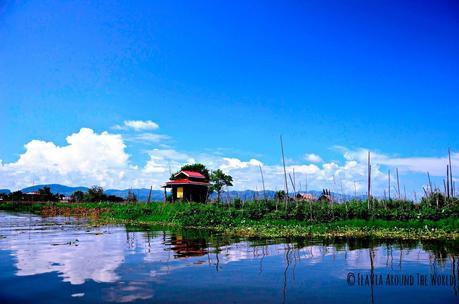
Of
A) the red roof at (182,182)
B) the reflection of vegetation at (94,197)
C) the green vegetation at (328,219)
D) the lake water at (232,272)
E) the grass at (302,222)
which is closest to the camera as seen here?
the lake water at (232,272)

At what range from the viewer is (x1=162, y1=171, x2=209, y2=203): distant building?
46.3m

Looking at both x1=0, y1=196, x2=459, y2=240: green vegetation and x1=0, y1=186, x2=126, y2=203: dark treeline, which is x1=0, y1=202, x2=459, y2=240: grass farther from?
x1=0, y1=186, x2=126, y2=203: dark treeline

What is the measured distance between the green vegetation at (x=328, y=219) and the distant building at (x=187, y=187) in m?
10.4

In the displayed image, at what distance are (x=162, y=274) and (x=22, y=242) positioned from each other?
1182 cm

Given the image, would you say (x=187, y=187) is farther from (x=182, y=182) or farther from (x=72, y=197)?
(x=72, y=197)

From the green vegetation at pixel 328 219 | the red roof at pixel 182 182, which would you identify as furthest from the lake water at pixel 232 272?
the red roof at pixel 182 182

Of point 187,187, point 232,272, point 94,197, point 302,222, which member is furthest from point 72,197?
point 232,272

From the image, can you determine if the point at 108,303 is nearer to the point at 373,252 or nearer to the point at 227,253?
the point at 227,253

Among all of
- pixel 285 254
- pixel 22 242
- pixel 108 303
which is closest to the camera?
pixel 108 303

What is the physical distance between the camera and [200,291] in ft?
31.5

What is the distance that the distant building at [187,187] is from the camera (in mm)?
46281

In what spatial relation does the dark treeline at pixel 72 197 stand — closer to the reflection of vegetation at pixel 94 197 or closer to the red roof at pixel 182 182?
the reflection of vegetation at pixel 94 197

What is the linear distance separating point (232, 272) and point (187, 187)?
35.2 meters

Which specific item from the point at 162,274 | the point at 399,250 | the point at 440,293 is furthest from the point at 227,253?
the point at 440,293
